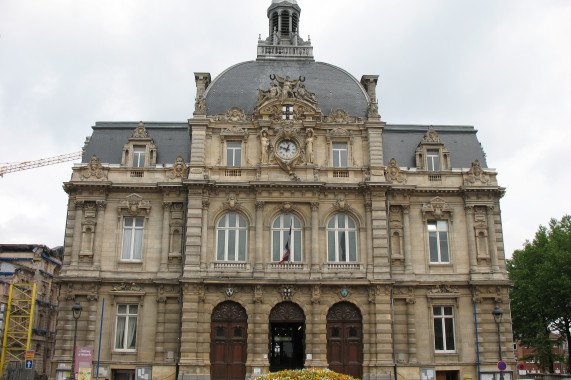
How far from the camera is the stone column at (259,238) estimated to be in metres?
34.6

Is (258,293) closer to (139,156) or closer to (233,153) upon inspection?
(233,153)

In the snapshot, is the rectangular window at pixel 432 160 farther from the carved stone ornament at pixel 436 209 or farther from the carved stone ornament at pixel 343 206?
the carved stone ornament at pixel 343 206

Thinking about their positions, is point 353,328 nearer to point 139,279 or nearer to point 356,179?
point 356,179

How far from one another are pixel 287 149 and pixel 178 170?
724 centimetres

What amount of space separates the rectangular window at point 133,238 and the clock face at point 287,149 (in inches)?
393

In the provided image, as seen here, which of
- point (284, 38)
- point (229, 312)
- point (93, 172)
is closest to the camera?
point (229, 312)

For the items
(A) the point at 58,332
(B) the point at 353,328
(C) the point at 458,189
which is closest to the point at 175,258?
(A) the point at 58,332

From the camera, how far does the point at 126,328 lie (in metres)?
34.6

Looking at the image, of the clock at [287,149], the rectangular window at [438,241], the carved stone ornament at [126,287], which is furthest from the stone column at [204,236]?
the rectangular window at [438,241]

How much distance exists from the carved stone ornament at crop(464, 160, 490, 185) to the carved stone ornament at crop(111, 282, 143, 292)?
2211 centimetres

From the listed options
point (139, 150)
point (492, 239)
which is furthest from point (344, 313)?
point (139, 150)

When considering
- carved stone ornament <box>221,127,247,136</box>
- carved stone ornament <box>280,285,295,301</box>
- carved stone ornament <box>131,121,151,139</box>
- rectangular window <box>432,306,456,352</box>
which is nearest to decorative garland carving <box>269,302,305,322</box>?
carved stone ornament <box>280,285,295,301</box>

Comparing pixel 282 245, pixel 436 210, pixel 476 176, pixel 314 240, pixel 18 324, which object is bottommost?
pixel 18 324

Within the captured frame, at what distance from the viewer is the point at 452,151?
39.1 m
